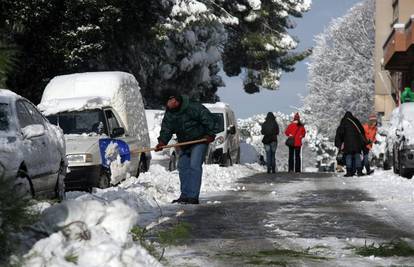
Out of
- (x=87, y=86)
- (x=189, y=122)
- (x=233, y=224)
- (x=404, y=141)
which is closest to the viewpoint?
(x=233, y=224)

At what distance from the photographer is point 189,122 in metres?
12.7

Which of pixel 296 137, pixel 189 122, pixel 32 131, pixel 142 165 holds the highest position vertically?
pixel 296 137

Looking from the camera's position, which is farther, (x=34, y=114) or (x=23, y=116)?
(x=34, y=114)

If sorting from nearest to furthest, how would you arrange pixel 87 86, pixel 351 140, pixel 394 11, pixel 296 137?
pixel 87 86 → pixel 351 140 → pixel 296 137 → pixel 394 11

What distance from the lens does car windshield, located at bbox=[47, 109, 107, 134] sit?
52.2ft

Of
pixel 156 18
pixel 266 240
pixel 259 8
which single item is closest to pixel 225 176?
pixel 156 18

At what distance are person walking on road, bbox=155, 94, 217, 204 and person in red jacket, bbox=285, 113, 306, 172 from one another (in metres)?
12.9

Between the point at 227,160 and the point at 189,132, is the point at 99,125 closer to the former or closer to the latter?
the point at 189,132

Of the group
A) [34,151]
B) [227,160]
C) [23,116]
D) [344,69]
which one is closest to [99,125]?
[23,116]

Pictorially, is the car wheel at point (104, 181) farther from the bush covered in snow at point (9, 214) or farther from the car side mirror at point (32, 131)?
the bush covered in snow at point (9, 214)

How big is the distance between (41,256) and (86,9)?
21359 millimetres

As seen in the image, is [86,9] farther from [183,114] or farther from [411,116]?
[183,114]

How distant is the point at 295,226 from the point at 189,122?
3.72 meters

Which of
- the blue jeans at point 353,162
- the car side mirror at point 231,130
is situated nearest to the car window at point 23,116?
the blue jeans at point 353,162
